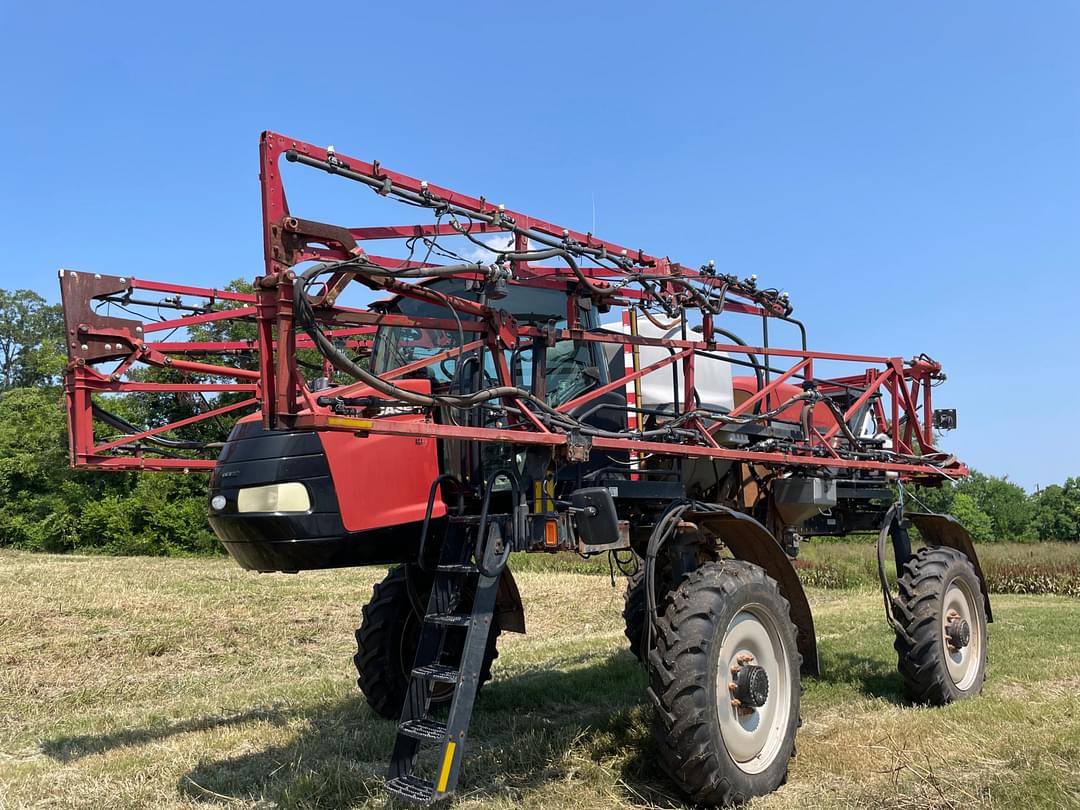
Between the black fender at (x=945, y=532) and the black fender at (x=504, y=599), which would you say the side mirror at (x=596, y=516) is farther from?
the black fender at (x=945, y=532)

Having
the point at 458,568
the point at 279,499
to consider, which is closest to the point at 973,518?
the point at 458,568

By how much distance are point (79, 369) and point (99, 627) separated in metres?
6.62

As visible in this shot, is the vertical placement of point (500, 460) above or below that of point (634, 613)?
above

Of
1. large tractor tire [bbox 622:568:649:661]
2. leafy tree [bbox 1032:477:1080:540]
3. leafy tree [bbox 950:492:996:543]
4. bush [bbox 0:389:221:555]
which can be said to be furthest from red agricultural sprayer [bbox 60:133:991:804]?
leafy tree [bbox 1032:477:1080:540]

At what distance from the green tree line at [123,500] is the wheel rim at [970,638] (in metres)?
18.9

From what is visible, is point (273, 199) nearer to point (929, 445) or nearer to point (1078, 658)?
point (929, 445)

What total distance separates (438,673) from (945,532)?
5257mm

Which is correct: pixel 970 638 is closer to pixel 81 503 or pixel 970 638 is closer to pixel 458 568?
pixel 458 568

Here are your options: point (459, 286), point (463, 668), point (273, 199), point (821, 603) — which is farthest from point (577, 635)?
point (273, 199)

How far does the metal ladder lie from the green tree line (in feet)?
62.5

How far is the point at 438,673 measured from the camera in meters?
4.22

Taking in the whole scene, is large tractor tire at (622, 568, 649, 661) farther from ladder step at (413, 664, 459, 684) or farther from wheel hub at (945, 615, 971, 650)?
ladder step at (413, 664, 459, 684)

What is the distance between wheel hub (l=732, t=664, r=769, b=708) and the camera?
4668 millimetres

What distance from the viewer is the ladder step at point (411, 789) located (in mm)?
3854
